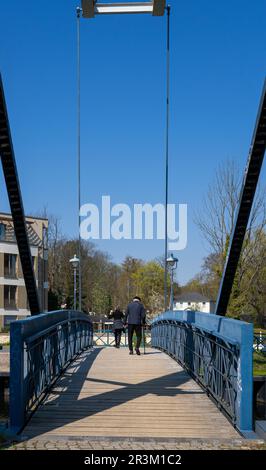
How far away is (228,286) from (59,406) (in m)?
3.79

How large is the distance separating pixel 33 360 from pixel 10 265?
45.7 m

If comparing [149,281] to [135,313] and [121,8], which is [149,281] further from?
[121,8]

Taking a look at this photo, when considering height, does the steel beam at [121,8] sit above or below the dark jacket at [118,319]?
above

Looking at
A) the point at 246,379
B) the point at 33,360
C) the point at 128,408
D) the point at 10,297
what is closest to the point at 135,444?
the point at 246,379

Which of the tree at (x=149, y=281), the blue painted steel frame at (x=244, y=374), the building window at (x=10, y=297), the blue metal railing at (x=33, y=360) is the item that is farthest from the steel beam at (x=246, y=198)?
the tree at (x=149, y=281)

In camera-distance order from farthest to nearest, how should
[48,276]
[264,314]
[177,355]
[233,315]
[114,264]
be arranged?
[114,264] → [48,276] → [264,314] → [233,315] → [177,355]

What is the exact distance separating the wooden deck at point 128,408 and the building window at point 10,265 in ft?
135

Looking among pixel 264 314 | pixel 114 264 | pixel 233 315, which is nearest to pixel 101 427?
pixel 233 315

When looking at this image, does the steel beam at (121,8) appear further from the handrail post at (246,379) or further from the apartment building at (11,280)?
the apartment building at (11,280)

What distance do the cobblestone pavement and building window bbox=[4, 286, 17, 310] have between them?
46330 millimetres

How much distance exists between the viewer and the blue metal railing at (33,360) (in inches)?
258

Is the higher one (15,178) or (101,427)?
→ (15,178)

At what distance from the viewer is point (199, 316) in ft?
31.6
